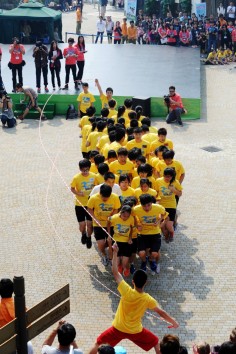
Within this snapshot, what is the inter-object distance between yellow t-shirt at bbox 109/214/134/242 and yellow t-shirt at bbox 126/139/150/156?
9.58 ft

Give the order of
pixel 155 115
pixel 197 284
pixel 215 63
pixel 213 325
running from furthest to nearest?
pixel 215 63
pixel 155 115
pixel 197 284
pixel 213 325

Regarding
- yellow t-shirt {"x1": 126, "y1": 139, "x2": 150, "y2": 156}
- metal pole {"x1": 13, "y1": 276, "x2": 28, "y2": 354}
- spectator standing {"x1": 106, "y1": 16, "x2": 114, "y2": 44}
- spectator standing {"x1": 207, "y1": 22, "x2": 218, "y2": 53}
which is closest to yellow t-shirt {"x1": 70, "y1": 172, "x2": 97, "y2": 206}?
yellow t-shirt {"x1": 126, "y1": 139, "x2": 150, "y2": 156}

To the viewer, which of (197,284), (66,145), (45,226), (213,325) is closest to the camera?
(213,325)

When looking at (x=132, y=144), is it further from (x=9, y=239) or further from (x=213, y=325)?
(x=213, y=325)

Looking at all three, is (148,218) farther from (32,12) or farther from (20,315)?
(32,12)

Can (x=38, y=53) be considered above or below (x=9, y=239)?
above

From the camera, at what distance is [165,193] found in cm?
1066

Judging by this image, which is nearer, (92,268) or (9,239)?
(92,268)

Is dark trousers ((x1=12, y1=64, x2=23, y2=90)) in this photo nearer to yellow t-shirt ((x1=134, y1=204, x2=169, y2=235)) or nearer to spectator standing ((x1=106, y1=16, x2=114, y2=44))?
yellow t-shirt ((x1=134, y1=204, x2=169, y2=235))

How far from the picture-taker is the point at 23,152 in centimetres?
1623

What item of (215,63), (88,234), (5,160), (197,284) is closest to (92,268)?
(88,234)

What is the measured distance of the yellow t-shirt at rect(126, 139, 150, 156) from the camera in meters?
12.3

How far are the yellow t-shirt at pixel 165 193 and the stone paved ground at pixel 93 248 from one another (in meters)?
0.79

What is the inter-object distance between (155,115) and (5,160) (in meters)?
5.60
